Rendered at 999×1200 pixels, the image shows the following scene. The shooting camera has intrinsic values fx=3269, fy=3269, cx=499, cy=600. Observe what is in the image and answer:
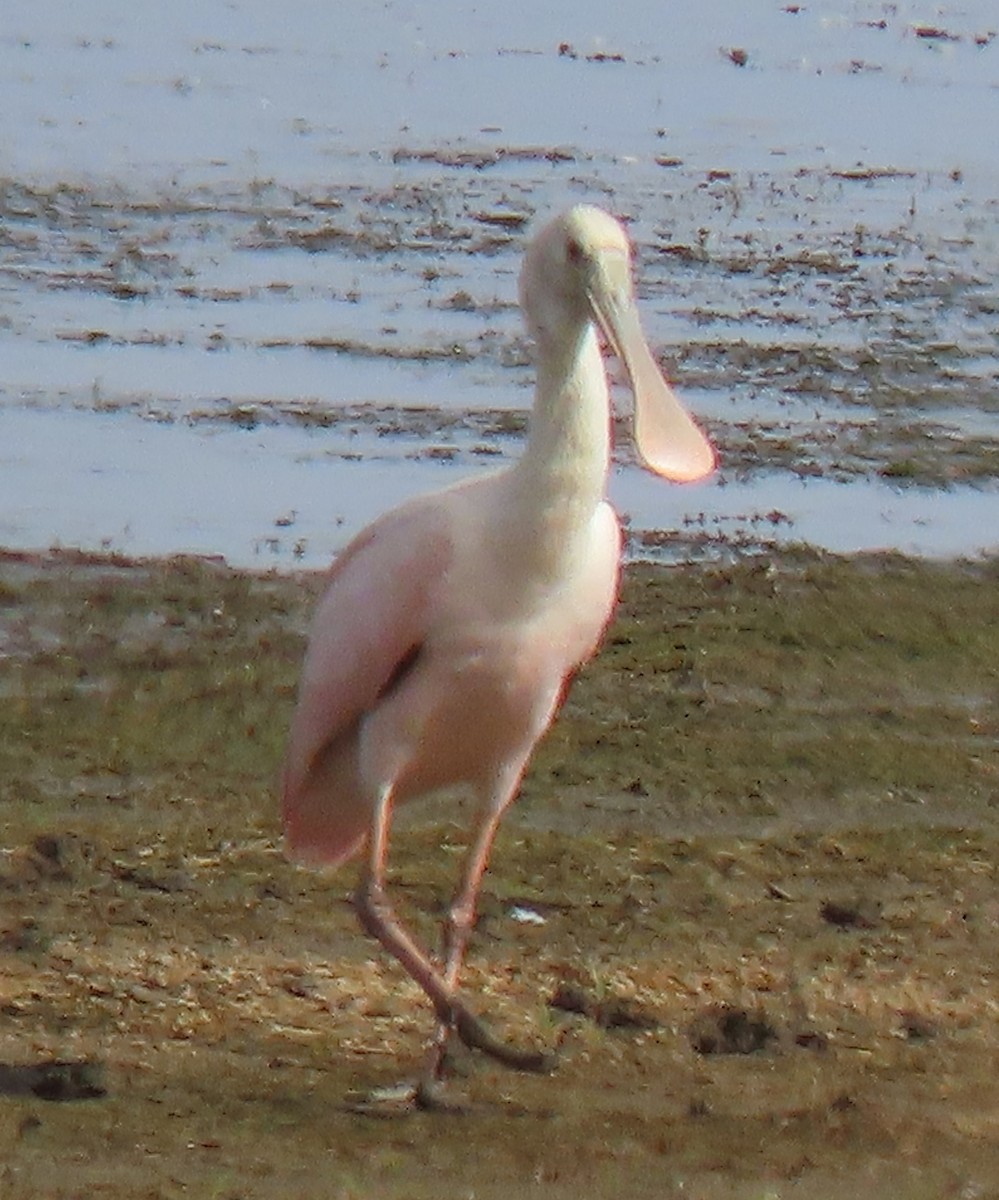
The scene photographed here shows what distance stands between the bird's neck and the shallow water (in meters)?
4.86

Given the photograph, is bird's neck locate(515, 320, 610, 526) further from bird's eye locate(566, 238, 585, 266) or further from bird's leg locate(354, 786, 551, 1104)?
bird's leg locate(354, 786, 551, 1104)

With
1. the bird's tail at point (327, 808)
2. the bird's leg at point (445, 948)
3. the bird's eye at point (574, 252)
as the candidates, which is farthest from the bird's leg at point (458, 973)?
the bird's eye at point (574, 252)

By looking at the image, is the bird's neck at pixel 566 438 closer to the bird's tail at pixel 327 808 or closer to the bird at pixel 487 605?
the bird at pixel 487 605

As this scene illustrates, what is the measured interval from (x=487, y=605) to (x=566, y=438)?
371 mm

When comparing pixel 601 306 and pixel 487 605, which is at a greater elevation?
pixel 601 306

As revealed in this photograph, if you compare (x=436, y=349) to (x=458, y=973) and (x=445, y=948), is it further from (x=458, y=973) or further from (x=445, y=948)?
(x=445, y=948)

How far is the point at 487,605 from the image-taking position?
6.40 meters

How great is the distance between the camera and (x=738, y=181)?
20.5m

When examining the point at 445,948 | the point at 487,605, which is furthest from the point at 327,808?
the point at 487,605

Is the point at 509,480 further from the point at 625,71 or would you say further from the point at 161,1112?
the point at 625,71

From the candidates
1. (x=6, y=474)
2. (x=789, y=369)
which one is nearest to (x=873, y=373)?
(x=789, y=369)

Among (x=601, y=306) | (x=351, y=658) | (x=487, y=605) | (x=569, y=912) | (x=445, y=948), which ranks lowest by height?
(x=569, y=912)

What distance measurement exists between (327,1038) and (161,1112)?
76 cm

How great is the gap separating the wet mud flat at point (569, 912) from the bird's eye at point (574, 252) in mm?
1633
